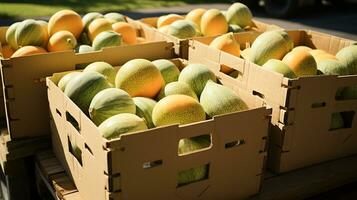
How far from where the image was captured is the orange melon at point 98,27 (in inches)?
112

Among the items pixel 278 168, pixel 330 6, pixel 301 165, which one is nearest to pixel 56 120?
pixel 278 168

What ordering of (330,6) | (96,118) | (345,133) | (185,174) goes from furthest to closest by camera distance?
1. (330,6)
2. (345,133)
3. (96,118)
4. (185,174)

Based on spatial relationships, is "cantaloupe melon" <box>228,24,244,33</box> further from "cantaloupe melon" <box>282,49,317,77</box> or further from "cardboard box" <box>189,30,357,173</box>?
"cantaloupe melon" <box>282,49,317,77</box>

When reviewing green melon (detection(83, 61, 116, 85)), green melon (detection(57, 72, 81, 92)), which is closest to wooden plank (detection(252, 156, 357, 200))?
green melon (detection(83, 61, 116, 85))

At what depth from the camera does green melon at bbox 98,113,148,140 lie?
167 cm

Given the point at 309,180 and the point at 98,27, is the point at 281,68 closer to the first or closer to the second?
the point at 309,180

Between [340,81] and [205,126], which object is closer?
[205,126]

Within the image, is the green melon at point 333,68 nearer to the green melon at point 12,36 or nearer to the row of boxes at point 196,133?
the row of boxes at point 196,133

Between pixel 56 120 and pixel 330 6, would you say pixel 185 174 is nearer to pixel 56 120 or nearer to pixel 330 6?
pixel 56 120

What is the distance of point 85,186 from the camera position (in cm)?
183

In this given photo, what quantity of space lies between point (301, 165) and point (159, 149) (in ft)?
3.04

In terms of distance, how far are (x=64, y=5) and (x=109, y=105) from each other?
908 centimetres

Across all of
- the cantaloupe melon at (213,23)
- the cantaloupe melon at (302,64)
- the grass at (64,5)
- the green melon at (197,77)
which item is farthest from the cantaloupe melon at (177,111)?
the grass at (64,5)

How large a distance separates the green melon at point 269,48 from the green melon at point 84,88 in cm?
95
